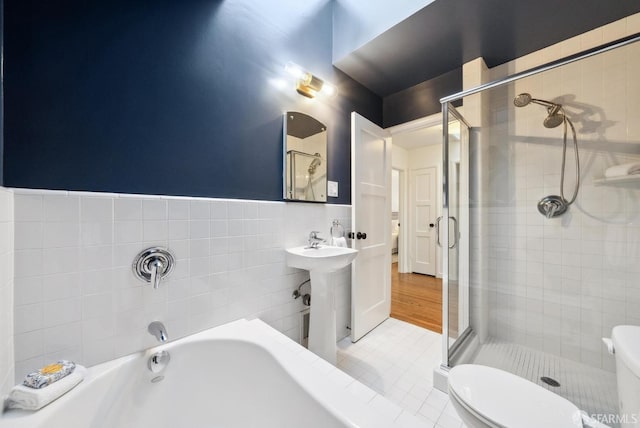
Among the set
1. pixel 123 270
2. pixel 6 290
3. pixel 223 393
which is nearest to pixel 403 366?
pixel 223 393

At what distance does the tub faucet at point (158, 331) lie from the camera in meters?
0.94

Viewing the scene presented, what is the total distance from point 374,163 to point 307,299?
4.43ft

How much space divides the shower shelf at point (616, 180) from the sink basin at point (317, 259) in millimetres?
1658

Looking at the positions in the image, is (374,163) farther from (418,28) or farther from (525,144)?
(525,144)

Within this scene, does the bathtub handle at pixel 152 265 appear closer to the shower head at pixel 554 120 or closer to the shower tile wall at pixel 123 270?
the shower tile wall at pixel 123 270

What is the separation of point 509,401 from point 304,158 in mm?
1616

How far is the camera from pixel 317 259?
138 cm

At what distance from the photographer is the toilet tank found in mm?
741

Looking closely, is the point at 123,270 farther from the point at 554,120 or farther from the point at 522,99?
the point at 554,120

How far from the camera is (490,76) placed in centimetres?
194

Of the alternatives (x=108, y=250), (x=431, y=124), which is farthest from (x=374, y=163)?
(x=108, y=250)

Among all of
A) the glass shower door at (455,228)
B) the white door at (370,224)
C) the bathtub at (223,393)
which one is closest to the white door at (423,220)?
the white door at (370,224)

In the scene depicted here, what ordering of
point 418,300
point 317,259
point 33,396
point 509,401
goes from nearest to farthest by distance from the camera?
1. point 33,396
2. point 509,401
3. point 317,259
4. point 418,300

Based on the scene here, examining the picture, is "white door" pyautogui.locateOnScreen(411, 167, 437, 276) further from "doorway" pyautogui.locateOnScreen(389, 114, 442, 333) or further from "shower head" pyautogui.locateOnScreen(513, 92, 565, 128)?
"shower head" pyautogui.locateOnScreen(513, 92, 565, 128)
